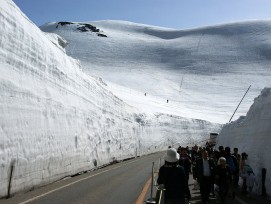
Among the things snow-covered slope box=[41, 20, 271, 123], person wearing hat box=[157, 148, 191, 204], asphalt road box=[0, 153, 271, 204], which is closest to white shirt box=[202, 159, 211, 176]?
asphalt road box=[0, 153, 271, 204]

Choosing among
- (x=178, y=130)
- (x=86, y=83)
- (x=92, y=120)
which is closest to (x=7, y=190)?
(x=92, y=120)

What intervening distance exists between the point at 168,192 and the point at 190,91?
10018 centimetres

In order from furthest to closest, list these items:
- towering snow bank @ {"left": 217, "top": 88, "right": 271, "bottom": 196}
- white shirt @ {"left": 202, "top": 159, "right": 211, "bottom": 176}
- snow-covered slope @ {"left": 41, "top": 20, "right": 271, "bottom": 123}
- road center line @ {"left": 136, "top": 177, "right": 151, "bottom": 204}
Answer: snow-covered slope @ {"left": 41, "top": 20, "right": 271, "bottom": 123} < towering snow bank @ {"left": 217, "top": 88, "right": 271, "bottom": 196} < white shirt @ {"left": 202, "top": 159, "right": 211, "bottom": 176} < road center line @ {"left": 136, "top": 177, "right": 151, "bottom": 204}

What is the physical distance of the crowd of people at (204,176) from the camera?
771cm

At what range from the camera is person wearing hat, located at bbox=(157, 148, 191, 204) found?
25.2 ft

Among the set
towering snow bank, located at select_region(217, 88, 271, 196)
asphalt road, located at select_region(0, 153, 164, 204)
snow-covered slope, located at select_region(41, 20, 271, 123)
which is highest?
snow-covered slope, located at select_region(41, 20, 271, 123)

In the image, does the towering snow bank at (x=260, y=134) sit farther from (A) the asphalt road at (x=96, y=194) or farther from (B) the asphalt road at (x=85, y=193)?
(B) the asphalt road at (x=85, y=193)

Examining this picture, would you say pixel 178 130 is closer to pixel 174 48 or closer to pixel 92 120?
pixel 92 120

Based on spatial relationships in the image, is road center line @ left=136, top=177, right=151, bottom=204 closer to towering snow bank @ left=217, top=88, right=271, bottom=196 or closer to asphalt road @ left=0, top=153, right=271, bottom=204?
asphalt road @ left=0, top=153, right=271, bottom=204

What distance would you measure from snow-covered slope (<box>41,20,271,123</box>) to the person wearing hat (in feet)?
209

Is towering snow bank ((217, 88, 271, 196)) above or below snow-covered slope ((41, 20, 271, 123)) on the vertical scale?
below

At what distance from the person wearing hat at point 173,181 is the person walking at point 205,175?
5.08 m

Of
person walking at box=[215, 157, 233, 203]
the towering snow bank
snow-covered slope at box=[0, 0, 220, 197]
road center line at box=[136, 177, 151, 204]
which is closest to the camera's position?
road center line at box=[136, 177, 151, 204]

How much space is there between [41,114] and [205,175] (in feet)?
22.6
